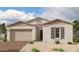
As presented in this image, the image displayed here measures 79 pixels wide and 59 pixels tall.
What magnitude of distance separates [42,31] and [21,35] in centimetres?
60

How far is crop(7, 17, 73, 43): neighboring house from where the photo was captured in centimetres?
716

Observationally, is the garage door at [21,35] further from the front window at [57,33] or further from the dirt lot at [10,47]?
the front window at [57,33]

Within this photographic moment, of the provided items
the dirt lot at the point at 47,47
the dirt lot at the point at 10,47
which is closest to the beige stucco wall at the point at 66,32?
the dirt lot at the point at 47,47

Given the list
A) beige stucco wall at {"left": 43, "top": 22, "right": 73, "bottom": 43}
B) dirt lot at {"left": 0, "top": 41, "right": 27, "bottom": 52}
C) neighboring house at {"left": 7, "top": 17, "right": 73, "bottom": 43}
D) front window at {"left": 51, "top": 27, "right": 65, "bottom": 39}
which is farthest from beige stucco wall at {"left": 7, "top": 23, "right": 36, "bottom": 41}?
front window at {"left": 51, "top": 27, "right": 65, "bottom": 39}

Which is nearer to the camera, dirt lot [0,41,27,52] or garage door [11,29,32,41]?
dirt lot [0,41,27,52]

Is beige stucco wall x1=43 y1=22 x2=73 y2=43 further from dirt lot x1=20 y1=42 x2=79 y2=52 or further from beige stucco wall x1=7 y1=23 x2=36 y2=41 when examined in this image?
beige stucco wall x1=7 y1=23 x2=36 y2=41

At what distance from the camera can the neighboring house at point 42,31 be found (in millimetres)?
Answer: 7160

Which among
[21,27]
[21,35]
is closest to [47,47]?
[21,35]

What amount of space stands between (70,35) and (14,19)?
5.18 ft

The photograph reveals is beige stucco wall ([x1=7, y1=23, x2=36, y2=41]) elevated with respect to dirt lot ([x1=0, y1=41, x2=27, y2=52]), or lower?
elevated

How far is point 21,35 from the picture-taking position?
7289 millimetres
